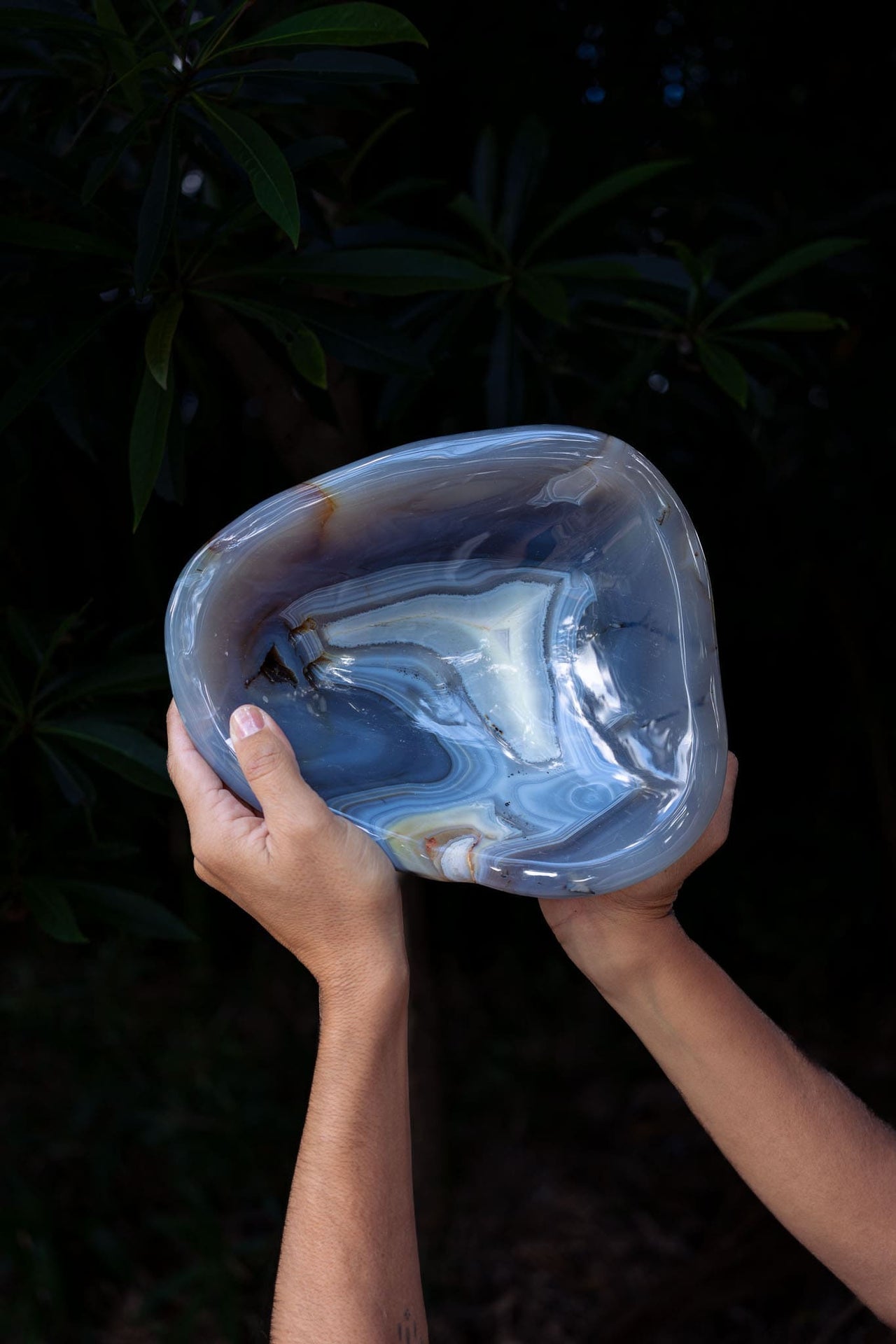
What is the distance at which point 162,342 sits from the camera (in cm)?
65

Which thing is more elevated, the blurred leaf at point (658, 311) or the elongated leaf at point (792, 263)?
the elongated leaf at point (792, 263)

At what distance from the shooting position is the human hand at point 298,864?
1.87 feet

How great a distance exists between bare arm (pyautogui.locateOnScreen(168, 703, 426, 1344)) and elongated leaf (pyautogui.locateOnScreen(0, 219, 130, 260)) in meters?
0.32

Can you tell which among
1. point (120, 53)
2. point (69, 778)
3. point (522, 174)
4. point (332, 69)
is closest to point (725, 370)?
point (522, 174)

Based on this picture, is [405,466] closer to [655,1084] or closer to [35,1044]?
[655,1084]

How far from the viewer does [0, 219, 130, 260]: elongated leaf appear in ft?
2.12

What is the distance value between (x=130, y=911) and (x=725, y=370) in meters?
0.61

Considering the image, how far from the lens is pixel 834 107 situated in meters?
1.33

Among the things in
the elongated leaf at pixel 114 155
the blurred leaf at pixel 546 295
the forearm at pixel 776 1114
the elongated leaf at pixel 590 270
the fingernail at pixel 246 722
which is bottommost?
the forearm at pixel 776 1114

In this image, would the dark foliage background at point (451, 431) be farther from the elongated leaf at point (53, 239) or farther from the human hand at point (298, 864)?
the human hand at point (298, 864)

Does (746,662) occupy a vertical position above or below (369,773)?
below

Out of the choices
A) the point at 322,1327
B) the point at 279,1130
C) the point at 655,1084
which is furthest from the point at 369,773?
the point at 655,1084

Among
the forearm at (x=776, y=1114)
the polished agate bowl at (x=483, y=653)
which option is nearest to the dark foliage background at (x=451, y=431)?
the polished agate bowl at (x=483, y=653)

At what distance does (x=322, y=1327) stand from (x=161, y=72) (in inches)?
27.1
